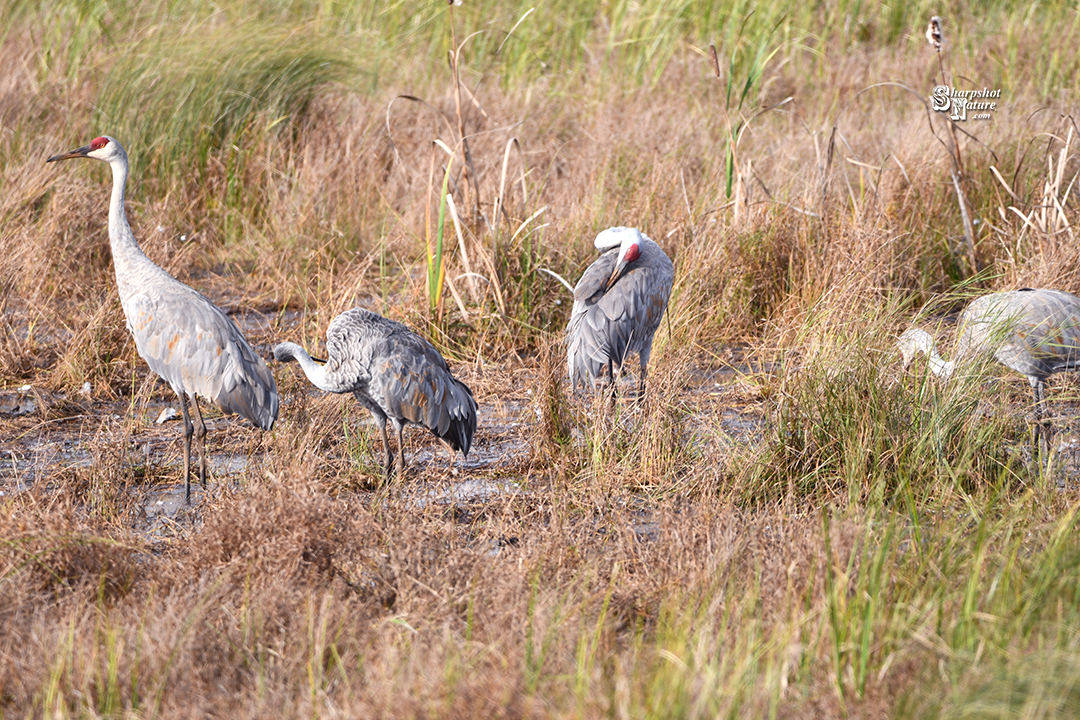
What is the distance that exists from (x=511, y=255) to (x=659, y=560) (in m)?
2.83

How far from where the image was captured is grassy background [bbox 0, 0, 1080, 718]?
8.81 ft

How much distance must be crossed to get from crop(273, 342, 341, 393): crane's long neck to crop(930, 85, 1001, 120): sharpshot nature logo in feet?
13.5

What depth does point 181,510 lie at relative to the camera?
Result: 423 centimetres

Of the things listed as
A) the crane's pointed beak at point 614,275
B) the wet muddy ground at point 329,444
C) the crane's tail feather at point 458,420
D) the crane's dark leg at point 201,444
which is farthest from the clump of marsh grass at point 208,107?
the crane's tail feather at point 458,420

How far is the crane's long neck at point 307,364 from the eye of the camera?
4.60m

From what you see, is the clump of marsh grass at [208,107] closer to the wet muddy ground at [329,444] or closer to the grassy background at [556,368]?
the grassy background at [556,368]

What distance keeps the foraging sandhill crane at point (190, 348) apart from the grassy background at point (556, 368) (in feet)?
0.73

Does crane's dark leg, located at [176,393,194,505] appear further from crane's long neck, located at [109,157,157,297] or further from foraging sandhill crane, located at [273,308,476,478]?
crane's long neck, located at [109,157,157,297]

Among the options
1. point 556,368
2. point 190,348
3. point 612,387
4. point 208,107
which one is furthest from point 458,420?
point 208,107

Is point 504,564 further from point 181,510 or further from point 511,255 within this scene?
point 511,255

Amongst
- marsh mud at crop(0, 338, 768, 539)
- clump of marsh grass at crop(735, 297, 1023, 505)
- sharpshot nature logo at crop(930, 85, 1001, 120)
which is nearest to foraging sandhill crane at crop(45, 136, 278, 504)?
marsh mud at crop(0, 338, 768, 539)

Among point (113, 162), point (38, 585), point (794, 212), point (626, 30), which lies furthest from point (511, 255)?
point (626, 30)

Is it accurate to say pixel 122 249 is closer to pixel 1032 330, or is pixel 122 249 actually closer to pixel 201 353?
pixel 201 353

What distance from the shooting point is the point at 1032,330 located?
176 inches
